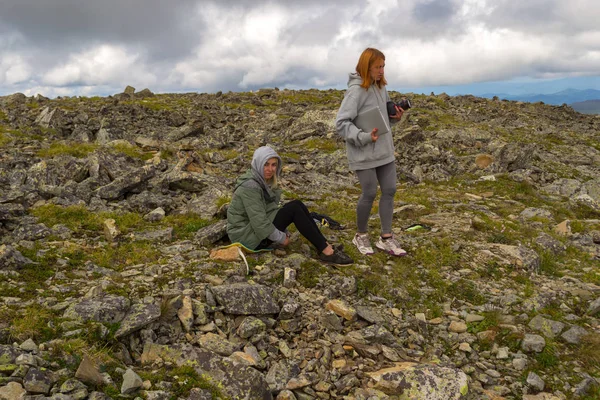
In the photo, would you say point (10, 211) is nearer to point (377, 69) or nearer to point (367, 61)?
point (367, 61)

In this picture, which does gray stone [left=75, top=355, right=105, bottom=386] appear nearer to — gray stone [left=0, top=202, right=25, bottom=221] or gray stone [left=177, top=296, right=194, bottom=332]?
gray stone [left=177, top=296, right=194, bottom=332]

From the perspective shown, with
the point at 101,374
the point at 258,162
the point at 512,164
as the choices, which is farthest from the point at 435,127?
the point at 101,374

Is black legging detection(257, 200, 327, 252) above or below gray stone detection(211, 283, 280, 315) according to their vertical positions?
above

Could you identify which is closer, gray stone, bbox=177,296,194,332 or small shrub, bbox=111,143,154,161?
gray stone, bbox=177,296,194,332

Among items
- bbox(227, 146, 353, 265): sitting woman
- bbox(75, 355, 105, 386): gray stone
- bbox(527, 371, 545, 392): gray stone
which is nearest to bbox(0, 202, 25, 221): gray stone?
bbox(227, 146, 353, 265): sitting woman

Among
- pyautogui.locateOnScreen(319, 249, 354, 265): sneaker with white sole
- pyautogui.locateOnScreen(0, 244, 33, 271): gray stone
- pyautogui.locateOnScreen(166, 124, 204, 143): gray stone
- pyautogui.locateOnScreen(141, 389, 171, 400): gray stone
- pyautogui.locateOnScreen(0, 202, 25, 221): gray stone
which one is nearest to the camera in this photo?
Answer: pyautogui.locateOnScreen(141, 389, 171, 400): gray stone

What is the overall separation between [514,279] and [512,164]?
Answer: 13.1 meters

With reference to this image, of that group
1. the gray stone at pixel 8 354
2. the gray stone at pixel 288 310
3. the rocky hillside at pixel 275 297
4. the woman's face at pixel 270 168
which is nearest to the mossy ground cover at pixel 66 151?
the rocky hillside at pixel 275 297

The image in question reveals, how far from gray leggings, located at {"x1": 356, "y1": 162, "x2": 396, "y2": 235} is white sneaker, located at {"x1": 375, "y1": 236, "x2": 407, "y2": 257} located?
277 mm

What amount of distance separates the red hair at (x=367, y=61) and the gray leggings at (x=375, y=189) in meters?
1.74

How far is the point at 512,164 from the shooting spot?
19.9 m

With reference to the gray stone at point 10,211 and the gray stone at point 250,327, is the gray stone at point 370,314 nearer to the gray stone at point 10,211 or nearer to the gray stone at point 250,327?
the gray stone at point 250,327

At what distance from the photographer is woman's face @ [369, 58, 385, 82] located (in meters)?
7.74

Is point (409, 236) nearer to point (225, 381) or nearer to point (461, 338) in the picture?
point (461, 338)
